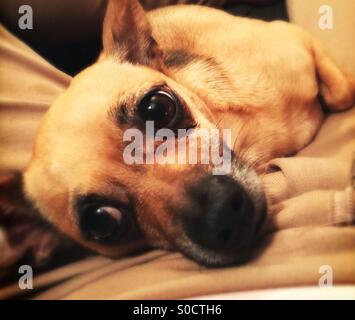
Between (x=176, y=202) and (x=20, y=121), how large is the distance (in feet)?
1.51

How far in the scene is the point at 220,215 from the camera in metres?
1.06

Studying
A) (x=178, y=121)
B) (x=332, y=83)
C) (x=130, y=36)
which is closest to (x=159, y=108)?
(x=178, y=121)

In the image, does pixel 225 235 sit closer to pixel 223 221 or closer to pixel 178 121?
pixel 223 221

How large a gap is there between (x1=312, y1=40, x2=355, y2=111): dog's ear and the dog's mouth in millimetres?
327

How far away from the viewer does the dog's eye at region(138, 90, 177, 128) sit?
1.12m

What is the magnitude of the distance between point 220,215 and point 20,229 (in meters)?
0.51

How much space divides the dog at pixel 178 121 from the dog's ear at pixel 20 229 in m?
0.01

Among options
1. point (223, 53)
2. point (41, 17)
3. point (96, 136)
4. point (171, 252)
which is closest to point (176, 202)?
point (171, 252)

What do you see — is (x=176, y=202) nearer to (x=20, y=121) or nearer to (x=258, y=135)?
(x=258, y=135)

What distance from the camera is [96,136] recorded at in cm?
112

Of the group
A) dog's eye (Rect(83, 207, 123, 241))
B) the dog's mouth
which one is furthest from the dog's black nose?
dog's eye (Rect(83, 207, 123, 241))

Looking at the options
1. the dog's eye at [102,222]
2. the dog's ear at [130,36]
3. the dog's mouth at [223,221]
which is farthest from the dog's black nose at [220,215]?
the dog's ear at [130,36]

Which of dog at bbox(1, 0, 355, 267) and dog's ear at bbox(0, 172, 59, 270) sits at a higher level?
dog at bbox(1, 0, 355, 267)

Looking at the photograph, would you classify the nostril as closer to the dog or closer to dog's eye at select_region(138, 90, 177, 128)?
the dog
